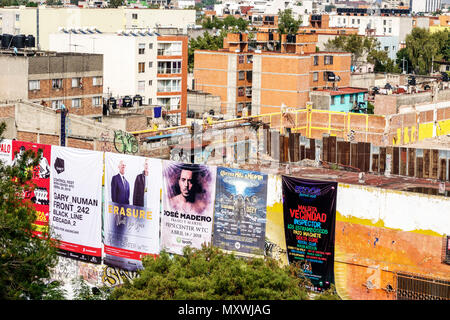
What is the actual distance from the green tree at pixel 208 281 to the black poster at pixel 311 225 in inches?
161

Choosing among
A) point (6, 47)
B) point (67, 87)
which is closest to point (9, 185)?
point (67, 87)

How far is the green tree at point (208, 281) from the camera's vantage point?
857 inches

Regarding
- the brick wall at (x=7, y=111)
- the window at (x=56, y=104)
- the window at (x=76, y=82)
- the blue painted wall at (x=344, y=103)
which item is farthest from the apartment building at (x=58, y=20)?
the brick wall at (x=7, y=111)

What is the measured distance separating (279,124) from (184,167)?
18.3m

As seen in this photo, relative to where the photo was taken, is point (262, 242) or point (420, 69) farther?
point (420, 69)

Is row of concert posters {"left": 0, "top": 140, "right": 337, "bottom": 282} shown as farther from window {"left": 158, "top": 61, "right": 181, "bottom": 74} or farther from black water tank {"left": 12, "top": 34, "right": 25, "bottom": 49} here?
window {"left": 158, "top": 61, "right": 181, "bottom": 74}

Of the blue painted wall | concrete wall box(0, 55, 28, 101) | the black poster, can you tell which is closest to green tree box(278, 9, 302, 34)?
the blue painted wall

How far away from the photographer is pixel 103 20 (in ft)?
306

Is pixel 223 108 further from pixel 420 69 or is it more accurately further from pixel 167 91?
pixel 420 69

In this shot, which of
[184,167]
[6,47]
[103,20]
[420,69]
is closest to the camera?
[184,167]

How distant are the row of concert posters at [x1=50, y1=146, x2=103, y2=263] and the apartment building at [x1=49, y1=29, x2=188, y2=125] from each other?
29.4 m

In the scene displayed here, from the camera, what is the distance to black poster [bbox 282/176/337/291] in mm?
28312

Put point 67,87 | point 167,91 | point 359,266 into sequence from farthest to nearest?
1. point 167,91
2. point 67,87
3. point 359,266

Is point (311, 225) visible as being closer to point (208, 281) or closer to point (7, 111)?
point (208, 281)
